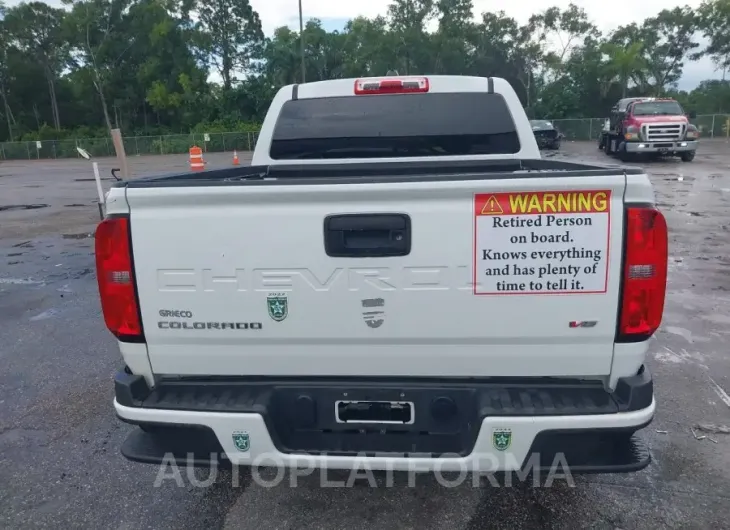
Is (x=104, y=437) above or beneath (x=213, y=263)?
beneath

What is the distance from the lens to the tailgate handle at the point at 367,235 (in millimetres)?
2426

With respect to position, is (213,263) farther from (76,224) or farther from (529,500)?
(76,224)

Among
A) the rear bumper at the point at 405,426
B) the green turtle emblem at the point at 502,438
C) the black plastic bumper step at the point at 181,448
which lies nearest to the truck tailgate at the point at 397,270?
the rear bumper at the point at 405,426

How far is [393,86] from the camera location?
4.25 meters

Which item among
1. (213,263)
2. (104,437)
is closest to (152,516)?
(104,437)

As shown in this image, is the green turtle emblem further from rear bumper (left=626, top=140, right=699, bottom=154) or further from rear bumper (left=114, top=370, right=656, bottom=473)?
rear bumper (left=626, top=140, right=699, bottom=154)

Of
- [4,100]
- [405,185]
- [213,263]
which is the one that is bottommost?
[213,263]

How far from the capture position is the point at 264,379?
8.89 ft

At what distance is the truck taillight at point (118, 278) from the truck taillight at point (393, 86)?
225 centimetres

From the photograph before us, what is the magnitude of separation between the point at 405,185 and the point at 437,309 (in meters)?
0.52

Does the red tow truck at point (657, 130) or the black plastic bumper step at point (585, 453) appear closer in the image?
the black plastic bumper step at point (585, 453)

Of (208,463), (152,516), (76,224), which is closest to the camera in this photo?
(208,463)

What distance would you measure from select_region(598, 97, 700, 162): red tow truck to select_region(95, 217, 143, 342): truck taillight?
23.5m

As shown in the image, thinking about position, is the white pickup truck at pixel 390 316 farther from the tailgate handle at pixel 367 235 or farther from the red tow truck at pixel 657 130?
the red tow truck at pixel 657 130
